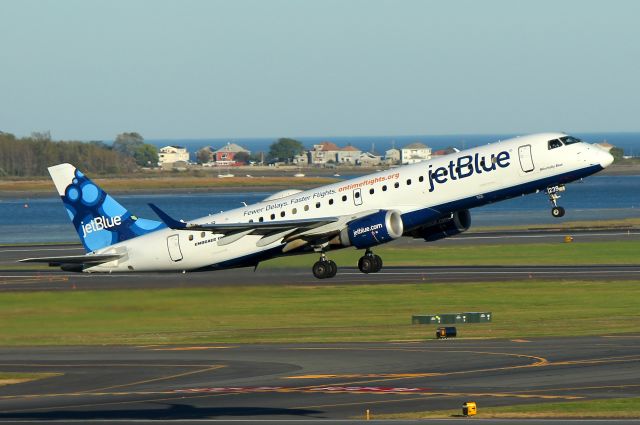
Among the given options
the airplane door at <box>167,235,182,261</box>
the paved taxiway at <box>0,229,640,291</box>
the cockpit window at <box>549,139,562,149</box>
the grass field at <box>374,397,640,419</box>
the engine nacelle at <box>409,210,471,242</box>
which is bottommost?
the grass field at <box>374,397,640,419</box>

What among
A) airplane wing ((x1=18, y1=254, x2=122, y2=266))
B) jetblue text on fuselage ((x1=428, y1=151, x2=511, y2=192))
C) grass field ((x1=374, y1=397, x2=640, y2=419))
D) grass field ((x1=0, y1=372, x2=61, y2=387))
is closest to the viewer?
grass field ((x1=374, y1=397, x2=640, y2=419))

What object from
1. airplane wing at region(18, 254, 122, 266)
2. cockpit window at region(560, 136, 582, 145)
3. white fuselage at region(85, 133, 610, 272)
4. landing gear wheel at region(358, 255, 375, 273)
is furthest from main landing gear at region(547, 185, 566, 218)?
airplane wing at region(18, 254, 122, 266)

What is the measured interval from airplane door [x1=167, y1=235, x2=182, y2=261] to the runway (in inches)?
294

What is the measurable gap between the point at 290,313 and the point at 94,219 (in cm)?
1351

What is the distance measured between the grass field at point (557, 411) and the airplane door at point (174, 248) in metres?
30.0

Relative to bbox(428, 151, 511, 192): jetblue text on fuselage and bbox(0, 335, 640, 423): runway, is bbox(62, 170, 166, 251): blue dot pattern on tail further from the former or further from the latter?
bbox(428, 151, 511, 192): jetblue text on fuselage

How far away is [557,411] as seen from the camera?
39094 mm

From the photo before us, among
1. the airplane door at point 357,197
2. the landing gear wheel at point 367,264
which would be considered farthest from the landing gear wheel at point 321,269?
the airplane door at point 357,197

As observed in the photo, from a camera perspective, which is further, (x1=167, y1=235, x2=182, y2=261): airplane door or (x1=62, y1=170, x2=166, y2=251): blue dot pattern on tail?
(x1=62, y1=170, x2=166, y2=251): blue dot pattern on tail

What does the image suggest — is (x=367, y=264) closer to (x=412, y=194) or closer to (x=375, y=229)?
(x=375, y=229)

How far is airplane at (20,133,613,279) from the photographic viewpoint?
195 feet

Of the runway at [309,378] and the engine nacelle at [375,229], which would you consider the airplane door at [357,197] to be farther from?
the runway at [309,378]

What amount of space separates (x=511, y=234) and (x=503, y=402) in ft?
307

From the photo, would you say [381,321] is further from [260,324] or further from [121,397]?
[121,397]
